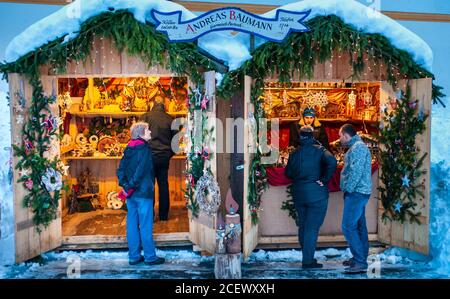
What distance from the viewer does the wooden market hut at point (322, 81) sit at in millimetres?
6164

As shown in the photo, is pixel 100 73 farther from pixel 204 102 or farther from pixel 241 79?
pixel 241 79

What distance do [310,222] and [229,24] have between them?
8.88ft

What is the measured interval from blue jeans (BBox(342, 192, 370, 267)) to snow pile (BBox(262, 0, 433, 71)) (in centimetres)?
206

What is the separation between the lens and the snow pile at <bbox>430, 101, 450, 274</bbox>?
6.32 meters

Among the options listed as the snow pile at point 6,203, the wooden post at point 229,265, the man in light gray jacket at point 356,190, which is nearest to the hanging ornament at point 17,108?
the snow pile at point 6,203

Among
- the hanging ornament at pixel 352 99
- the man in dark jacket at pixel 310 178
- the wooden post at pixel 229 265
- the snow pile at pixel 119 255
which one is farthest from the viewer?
the hanging ornament at pixel 352 99

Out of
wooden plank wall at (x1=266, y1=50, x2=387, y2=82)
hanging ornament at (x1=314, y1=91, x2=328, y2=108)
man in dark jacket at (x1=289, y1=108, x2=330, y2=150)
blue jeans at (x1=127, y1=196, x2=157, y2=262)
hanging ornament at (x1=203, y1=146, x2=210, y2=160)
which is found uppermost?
wooden plank wall at (x1=266, y1=50, x2=387, y2=82)

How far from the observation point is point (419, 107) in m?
6.40

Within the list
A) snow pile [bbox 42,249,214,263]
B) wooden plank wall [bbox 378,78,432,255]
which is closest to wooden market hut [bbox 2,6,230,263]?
snow pile [bbox 42,249,214,263]

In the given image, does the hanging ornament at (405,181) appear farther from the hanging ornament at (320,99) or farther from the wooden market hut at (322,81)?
the hanging ornament at (320,99)

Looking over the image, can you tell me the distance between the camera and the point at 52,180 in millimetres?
6449

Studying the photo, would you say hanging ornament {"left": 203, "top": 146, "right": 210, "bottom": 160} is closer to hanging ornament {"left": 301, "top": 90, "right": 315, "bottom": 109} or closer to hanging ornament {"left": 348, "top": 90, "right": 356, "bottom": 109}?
hanging ornament {"left": 301, "top": 90, "right": 315, "bottom": 109}

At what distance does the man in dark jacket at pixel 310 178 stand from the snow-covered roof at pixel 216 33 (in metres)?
1.38

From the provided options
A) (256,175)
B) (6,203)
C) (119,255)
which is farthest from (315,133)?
(6,203)
